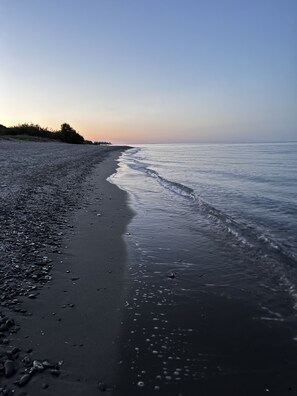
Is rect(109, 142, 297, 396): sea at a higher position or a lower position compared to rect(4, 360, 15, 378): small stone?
lower

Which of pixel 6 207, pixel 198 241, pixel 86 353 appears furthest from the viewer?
pixel 6 207

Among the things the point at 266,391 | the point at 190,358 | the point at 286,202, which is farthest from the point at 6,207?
the point at 286,202

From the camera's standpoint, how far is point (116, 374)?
372 cm

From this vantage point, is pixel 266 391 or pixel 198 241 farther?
pixel 198 241

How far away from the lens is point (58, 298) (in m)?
5.41

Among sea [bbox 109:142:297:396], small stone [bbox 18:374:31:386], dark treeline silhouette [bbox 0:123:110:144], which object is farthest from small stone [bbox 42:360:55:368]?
dark treeline silhouette [bbox 0:123:110:144]

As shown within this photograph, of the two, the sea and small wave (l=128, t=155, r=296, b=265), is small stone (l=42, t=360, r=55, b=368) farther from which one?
small wave (l=128, t=155, r=296, b=265)

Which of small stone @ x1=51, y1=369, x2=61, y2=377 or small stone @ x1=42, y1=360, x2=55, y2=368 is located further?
small stone @ x1=42, y1=360, x2=55, y2=368

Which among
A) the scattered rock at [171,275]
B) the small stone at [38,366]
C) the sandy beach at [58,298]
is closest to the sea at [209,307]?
the scattered rock at [171,275]

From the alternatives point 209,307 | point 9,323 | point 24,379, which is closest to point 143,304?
point 209,307

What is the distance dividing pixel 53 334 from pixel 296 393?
2.83 m

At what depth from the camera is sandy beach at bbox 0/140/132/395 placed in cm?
367

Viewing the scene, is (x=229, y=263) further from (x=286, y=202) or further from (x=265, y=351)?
(x=286, y=202)

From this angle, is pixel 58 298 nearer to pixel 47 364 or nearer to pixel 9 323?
pixel 9 323
